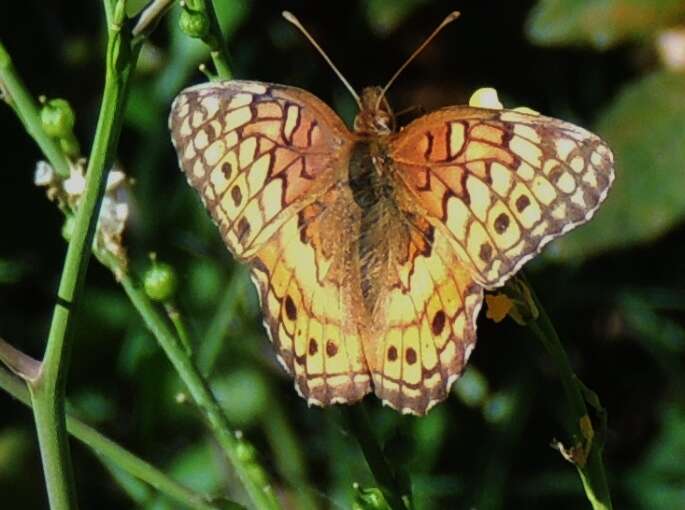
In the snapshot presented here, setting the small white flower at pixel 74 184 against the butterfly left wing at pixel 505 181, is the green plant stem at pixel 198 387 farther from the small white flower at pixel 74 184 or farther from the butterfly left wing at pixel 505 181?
the butterfly left wing at pixel 505 181

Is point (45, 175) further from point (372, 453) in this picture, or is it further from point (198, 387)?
point (372, 453)

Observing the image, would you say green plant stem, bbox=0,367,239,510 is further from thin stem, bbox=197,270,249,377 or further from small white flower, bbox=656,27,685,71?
small white flower, bbox=656,27,685,71

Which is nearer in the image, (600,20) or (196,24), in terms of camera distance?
(196,24)

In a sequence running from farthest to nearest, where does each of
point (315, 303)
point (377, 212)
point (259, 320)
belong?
1. point (259, 320)
2. point (377, 212)
3. point (315, 303)

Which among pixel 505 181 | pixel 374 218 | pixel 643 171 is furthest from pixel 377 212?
pixel 643 171

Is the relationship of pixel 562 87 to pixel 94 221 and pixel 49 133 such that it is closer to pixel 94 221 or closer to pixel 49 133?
pixel 49 133

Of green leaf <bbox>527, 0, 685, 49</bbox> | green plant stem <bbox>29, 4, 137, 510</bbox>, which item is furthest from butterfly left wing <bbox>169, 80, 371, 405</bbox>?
green leaf <bbox>527, 0, 685, 49</bbox>
